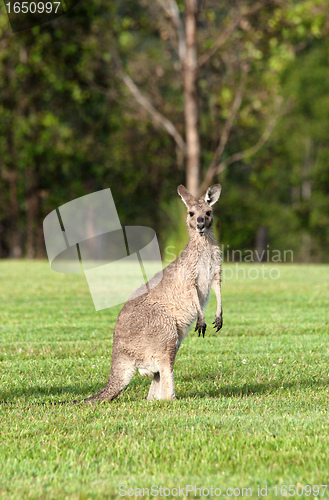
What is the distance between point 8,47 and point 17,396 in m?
23.9

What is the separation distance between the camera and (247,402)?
5.85m

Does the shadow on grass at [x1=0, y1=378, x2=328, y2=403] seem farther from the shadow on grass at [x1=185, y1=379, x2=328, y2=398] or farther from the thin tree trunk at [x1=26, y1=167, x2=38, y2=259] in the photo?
the thin tree trunk at [x1=26, y1=167, x2=38, y2=259]

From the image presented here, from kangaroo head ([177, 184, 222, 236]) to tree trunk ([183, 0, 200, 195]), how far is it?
15.8 meters

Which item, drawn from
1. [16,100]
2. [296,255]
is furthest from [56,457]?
[296,255]

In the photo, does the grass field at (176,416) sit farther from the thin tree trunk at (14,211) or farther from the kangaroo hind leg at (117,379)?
the thin tree trunk at (14,211)

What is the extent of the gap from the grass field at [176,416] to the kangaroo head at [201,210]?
58.0 inches

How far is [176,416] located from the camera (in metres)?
5.34

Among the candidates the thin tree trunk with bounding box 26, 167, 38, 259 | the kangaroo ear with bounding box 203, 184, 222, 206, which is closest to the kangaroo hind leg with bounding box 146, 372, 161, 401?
the kangaroo ear with bounding box 203, 184, 222, 206

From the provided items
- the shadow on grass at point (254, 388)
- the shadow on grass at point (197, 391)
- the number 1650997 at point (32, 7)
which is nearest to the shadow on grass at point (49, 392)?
the shadow on grass at point (197, 391)

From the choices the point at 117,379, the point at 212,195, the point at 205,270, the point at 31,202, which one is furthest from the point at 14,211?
the point at 117,379

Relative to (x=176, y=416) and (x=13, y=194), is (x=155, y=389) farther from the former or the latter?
(x=13, y=194)

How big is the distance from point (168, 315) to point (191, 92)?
56.3 ft

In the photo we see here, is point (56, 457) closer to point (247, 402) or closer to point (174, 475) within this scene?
point (174, 475)

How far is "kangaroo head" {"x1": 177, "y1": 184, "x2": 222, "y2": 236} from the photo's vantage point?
19.5ft
